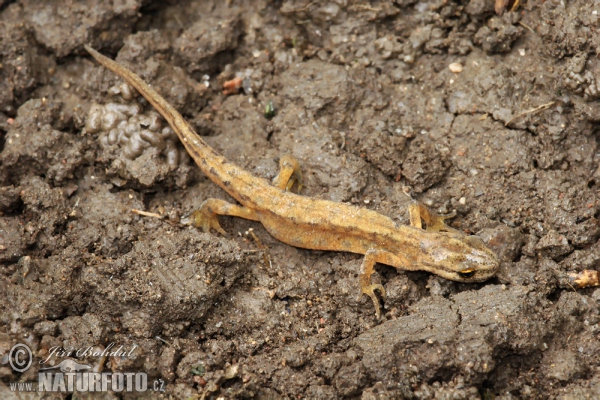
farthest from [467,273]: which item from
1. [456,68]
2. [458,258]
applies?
[456,68]

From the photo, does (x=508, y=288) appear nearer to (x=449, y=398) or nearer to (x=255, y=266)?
(x=449, y=398)

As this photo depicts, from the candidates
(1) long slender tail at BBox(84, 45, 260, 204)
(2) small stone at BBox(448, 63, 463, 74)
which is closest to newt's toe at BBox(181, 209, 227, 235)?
(1) long slender tail at BBox(84, 45, 260, 204)

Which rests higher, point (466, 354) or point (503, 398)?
point (466, 354)

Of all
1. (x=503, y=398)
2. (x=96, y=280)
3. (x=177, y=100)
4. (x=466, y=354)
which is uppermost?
(x=177, y=100)

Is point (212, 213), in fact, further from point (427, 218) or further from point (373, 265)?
point (427, 218)

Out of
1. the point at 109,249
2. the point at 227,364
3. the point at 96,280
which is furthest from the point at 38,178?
the point at 227,364
